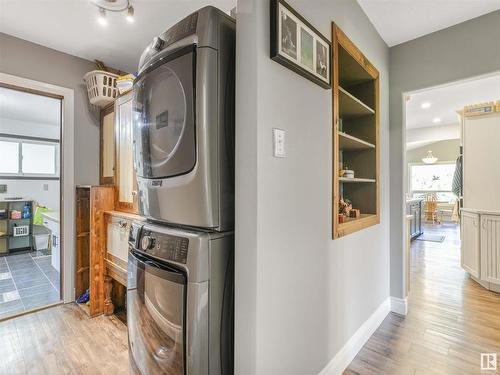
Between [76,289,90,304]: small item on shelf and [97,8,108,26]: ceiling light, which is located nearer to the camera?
[97,8,108,26]: ceiling light

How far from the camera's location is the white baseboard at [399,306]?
2.42 m

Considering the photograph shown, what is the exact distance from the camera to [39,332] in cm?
212

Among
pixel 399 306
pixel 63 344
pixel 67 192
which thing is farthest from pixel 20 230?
pixel 399 306

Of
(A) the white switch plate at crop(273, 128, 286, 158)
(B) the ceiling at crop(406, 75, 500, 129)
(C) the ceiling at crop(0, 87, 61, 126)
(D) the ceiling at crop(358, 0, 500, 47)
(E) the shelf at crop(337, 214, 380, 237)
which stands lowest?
(E) the shelf at crop(337, 214, 380, 237)

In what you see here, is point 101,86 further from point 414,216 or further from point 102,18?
point 414,216

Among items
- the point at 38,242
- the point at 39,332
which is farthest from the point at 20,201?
the point at 39,332

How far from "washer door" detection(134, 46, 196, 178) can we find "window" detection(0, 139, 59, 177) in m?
5.27

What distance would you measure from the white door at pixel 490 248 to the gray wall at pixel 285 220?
7.81ft

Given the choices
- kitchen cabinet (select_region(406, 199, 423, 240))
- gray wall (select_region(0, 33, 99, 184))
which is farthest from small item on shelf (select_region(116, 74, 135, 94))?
kitchen cabinet (select_region(406, 199, 423, 240))

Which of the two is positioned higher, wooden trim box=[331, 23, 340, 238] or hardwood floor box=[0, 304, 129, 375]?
wooden trim box=[331, 23, 340, 238]

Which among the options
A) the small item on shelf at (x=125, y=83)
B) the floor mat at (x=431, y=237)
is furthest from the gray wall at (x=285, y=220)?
the floor mat at (x=431, y=237)

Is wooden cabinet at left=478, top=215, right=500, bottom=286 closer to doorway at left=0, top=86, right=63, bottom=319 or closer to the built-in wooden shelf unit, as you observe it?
the built-in wooden shelf unit

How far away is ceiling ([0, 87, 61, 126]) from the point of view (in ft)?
11.8

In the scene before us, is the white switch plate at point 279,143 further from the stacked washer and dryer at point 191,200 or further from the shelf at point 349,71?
the shelf at point 349,71
